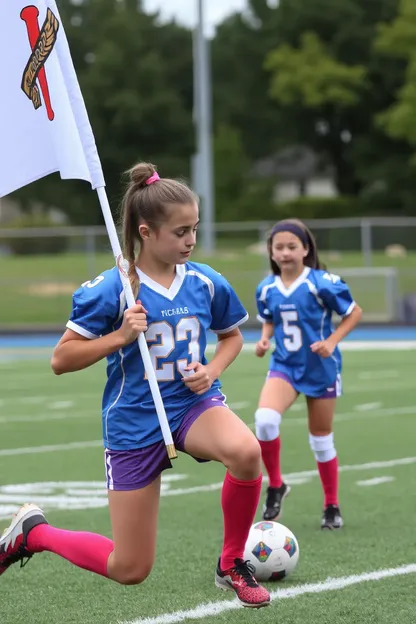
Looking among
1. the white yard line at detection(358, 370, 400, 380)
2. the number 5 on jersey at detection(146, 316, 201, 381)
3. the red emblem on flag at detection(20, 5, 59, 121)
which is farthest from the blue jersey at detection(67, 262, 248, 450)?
the white yard line at detection(358, 370, 400, 380)

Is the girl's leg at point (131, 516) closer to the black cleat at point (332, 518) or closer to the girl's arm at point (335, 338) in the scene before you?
the black cleat at point (332, 518)

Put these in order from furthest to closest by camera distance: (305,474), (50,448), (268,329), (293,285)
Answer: (50,448)
(305,474)
(268,329)
(293,285)

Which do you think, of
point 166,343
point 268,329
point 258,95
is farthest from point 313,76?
point 166,343

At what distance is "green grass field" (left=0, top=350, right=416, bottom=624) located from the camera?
5254 mm

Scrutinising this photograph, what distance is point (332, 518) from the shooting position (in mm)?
7027

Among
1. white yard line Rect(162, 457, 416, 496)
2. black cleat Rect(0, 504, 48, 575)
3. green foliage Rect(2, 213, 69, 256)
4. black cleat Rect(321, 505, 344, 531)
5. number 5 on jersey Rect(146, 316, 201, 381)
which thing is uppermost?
number 5 on jersey Rect(146, 316, 201, 381)

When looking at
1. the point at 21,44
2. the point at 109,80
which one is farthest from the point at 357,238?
the point at 109,80

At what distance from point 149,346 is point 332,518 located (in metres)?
2.60

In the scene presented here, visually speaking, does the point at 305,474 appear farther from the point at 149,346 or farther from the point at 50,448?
the point at 149,346

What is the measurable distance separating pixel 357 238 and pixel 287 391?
71.8ft

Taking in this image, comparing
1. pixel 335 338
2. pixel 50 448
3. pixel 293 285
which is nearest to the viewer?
pixel 335 338

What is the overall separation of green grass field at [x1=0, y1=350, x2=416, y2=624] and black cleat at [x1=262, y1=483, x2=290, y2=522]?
11 cm

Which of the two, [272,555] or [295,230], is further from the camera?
[295,230]

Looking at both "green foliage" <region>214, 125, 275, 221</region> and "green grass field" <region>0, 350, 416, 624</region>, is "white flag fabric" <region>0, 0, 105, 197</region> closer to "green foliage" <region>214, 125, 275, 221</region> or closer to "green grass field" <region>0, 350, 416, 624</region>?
"green grass field" <region>0, 350, 416, 624</region>
